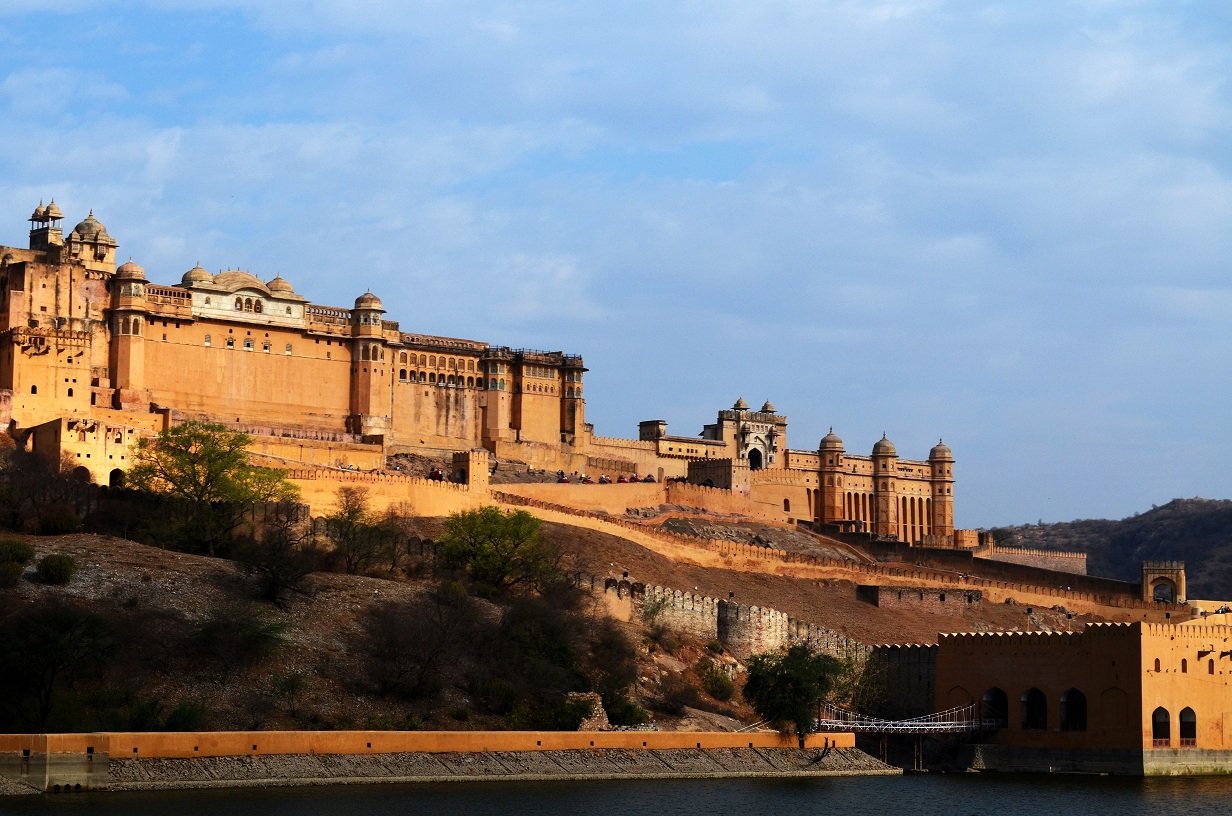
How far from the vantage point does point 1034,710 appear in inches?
2495

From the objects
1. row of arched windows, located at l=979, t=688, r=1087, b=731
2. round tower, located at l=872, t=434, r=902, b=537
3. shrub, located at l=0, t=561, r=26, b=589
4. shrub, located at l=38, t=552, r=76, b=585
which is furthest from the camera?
round tower, located at l=872, t=434, r=902, b=537

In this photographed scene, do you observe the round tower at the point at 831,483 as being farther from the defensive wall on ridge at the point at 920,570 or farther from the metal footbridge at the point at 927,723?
the metal footbridge at the point at 927,723

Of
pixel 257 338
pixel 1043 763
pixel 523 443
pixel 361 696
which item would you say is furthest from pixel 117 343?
pixel 1043 763

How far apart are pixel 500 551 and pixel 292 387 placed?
23775mm

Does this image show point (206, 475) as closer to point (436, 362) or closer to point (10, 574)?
point (10, 574)

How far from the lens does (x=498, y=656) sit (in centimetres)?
6025

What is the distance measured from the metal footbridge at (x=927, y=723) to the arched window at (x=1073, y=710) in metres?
2.67

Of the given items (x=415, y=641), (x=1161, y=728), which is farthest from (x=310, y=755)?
(x=1161, y=728)

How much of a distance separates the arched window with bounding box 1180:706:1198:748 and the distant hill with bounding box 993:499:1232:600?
8085cm

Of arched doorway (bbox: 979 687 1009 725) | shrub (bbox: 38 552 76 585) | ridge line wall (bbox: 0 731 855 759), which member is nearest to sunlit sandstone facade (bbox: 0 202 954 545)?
shrub (bbox: 38 552 76 585)

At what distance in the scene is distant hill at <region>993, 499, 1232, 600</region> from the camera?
151125 millimetres

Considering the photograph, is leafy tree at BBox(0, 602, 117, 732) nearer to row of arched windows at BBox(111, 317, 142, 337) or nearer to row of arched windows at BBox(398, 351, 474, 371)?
row of arched windows at BBox(111, 317, 142, 337)

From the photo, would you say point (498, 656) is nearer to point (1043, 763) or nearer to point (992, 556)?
point (1043, 763)

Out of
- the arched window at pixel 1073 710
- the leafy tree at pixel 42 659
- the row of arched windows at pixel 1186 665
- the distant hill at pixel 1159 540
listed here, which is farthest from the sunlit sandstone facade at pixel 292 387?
the distant hill at pixel 1159 540
